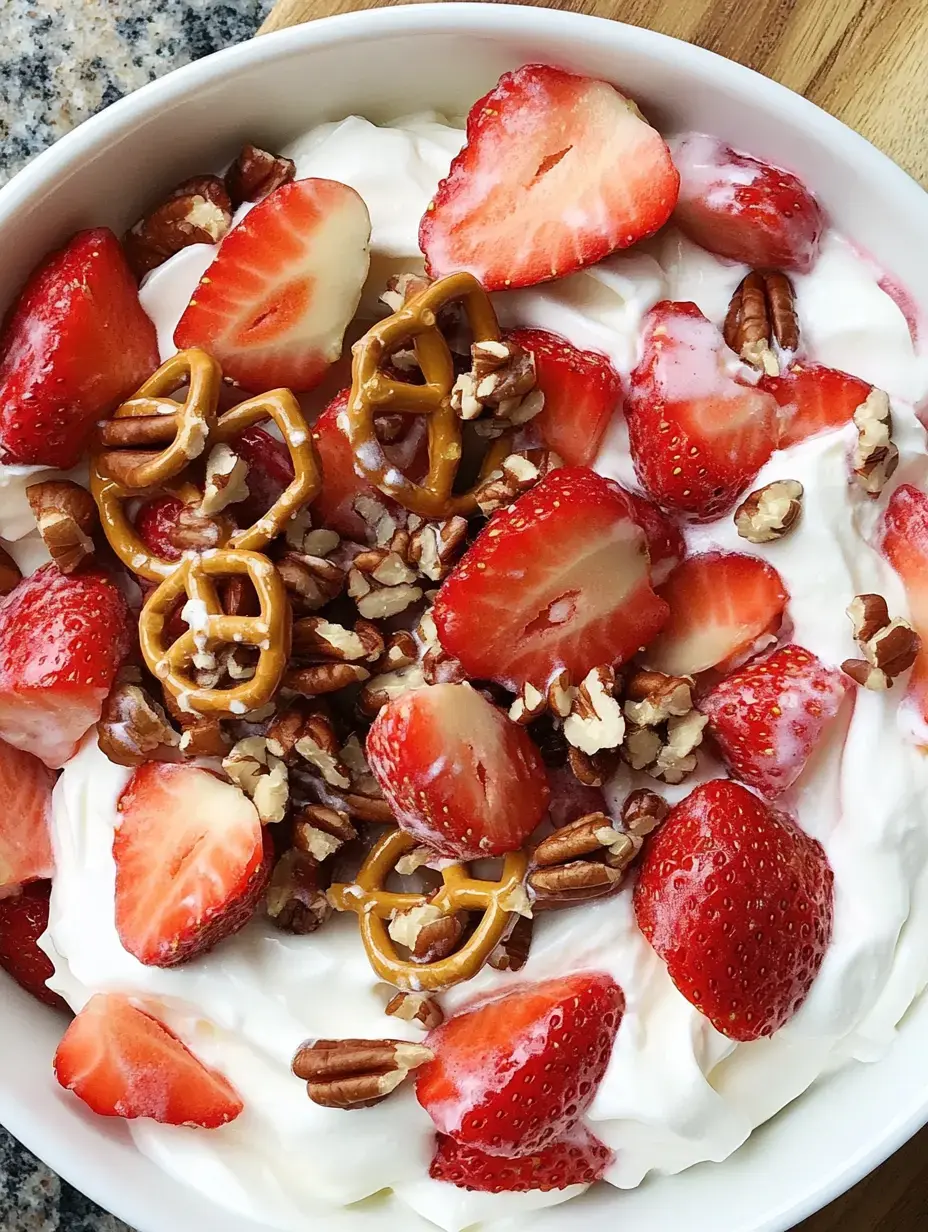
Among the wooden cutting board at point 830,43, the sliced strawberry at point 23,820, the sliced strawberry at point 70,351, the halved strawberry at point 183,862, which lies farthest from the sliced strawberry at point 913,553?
the sliced strawberry at point 23,820

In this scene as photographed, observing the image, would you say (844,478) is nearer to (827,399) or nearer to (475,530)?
(827,399)

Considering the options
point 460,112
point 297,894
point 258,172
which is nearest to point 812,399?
point 460,112

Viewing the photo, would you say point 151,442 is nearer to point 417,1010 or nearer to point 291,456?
point 291,456

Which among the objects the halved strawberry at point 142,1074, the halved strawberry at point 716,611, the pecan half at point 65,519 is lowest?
the halved strawberry at point 142,1074

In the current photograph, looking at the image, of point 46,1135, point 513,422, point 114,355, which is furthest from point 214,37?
point 46,1135

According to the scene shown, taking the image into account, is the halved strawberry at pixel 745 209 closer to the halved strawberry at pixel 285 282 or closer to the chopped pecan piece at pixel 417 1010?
the halved strawberry at pixel 285 282

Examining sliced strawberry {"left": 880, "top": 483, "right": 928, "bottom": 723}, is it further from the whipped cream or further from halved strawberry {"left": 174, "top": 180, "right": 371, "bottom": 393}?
halved strawberry {"left": 174, "top": 180, "right": 371, "bottom": 393}
